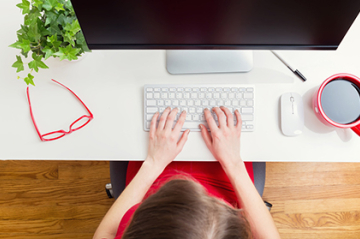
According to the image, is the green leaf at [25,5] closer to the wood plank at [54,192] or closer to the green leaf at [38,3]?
A: the green leaf at [38,3]

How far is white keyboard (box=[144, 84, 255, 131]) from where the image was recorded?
0.66 meters

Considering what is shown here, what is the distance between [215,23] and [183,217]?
0.40 m

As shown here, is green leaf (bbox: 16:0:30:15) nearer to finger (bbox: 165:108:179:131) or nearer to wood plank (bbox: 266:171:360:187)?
finger (bbox: 165:108:179:131)

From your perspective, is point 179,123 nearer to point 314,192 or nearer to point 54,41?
point 54,41

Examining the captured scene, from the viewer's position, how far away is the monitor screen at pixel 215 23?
0.50 m

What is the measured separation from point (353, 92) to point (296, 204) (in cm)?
78

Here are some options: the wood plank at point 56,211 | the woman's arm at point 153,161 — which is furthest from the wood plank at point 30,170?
the woman's arm at point 153,161

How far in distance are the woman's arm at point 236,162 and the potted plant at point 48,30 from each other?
1.20 ft

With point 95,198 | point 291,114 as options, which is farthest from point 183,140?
point 95,198

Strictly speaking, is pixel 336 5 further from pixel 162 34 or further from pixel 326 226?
pixel 326 226

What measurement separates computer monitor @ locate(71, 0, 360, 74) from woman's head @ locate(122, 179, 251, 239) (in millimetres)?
330

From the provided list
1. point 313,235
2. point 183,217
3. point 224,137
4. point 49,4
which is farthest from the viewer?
point 313,235

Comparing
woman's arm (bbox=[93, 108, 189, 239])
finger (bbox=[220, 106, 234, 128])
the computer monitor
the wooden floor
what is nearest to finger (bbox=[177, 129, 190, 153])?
woman's arm (bbox=[93, 108, 189, 239])

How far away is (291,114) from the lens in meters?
0.66
